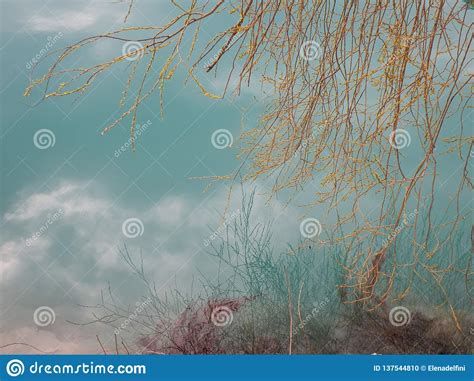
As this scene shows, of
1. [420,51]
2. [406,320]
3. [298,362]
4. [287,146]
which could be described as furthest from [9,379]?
[406,320]

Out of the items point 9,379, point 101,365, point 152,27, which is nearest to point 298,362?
point 101,365

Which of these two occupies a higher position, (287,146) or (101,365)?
(287,146)

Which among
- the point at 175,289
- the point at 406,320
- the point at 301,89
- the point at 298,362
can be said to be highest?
the point at 301,89

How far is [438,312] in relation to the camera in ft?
13.1

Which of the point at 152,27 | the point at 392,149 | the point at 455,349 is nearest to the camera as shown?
the point at 152,27

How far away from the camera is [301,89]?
2582 mm

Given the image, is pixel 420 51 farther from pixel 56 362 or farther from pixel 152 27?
pixel 56 362

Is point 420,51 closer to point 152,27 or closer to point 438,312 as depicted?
point 152,27

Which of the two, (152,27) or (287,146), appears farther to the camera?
(287,146)

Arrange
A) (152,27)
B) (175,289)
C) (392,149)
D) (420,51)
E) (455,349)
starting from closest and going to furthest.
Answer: (152,27) < (420,51) < (392,149) < (175,289) < (455,349)

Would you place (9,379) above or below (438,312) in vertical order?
below

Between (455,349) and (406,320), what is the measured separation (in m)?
0.32

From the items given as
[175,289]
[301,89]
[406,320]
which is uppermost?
[301,89]

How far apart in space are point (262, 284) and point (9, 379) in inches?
67.3
